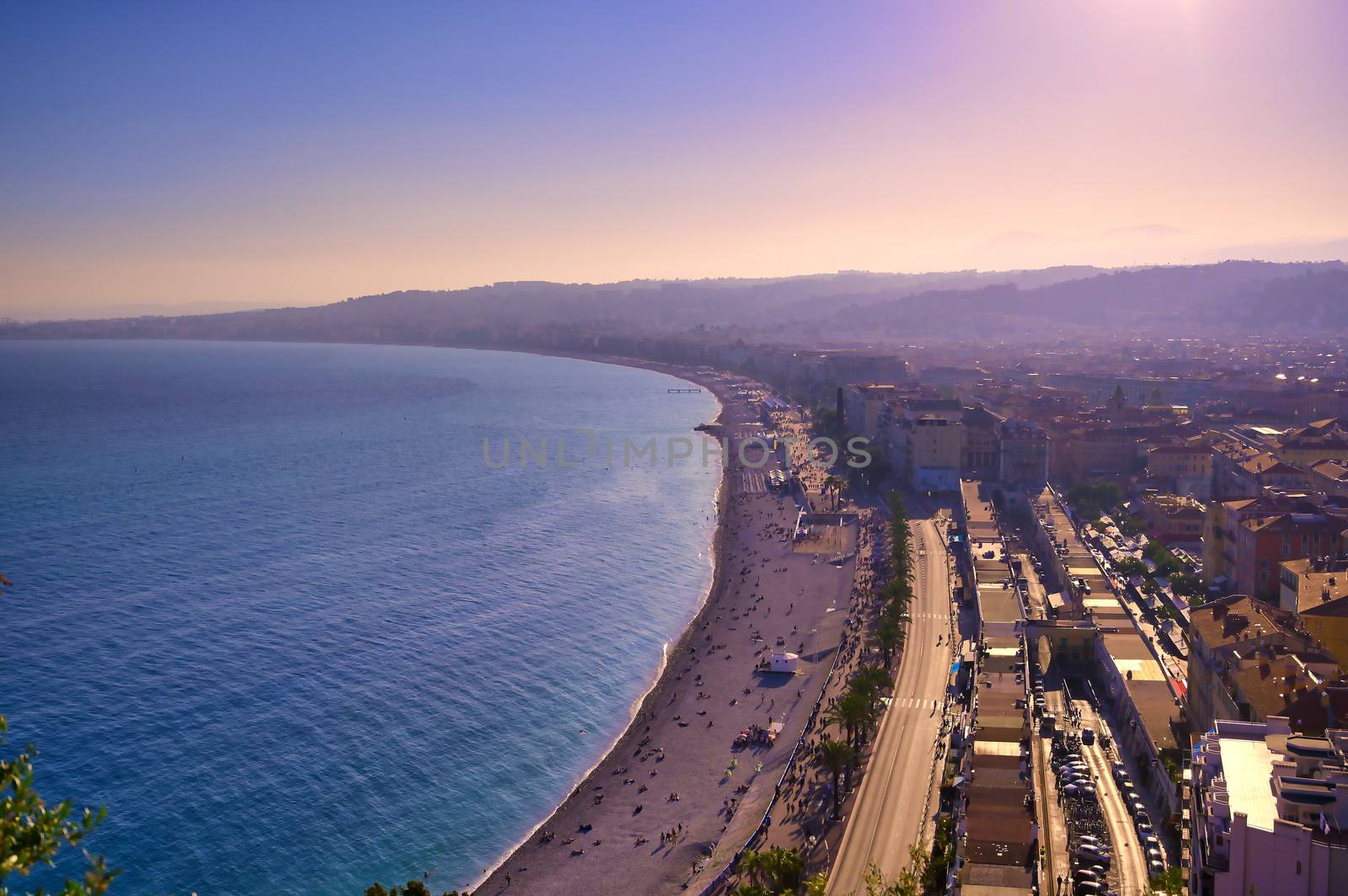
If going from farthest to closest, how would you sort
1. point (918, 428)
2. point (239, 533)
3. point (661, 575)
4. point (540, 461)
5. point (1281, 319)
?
point (1281, 319) → point (540, 461) → point (918, 428) → point (239, 533) → point (661, 575)

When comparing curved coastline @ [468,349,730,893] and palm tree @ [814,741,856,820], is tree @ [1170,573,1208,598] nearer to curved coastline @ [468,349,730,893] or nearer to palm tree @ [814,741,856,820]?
curved coastline @ [468,349,730,893]

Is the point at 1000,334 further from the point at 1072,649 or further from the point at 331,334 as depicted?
the point at 1072,649

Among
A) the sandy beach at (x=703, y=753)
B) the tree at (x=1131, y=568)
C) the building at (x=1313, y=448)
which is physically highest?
the building at (x=1313, y=448)

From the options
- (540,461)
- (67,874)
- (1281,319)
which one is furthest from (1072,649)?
(1281,319)

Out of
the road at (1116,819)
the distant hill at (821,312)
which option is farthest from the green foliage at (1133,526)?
the distant hill at (821,312)

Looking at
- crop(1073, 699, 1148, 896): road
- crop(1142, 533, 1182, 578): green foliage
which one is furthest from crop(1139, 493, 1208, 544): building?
crop(1073, 699, 1148, 896): road

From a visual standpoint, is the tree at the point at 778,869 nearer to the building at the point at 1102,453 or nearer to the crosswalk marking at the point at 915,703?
the crosswalk marking at the point at 915,703
